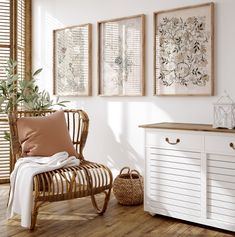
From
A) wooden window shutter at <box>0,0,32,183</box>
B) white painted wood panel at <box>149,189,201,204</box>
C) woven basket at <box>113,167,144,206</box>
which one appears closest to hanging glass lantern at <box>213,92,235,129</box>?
white painted wood panel at <box>149,189,201,204</box>

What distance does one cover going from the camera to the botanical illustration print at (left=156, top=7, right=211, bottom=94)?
356cm

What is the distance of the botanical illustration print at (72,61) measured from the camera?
4477mm

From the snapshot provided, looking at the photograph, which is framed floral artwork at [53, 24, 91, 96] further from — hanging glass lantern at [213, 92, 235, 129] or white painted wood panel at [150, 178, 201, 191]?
hanging glass lantern at [213, 92, 235, 129]

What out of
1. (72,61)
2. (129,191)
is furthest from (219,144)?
(72,61)

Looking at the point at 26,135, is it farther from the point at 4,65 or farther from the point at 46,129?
the point at 4,65

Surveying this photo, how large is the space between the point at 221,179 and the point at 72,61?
2423 millimetres

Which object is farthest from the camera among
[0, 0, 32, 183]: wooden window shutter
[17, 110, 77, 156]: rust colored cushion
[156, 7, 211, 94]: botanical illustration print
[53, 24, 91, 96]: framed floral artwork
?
[0, 0, 32, 183]: wooden window shutter

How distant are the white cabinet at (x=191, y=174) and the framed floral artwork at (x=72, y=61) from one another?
1.42 meters

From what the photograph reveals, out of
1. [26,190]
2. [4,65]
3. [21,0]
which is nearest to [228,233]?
[26,190]

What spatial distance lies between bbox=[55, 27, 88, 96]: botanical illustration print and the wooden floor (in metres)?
1.55

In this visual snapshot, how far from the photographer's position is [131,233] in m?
2.93

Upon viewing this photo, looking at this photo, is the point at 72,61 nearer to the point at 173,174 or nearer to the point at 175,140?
the point at 175,140

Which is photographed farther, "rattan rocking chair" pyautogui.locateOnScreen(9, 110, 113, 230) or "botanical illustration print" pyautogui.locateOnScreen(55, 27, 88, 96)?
"botanical illustration print" pyautogui.locateOnScreen(55, 27, 88, 96)

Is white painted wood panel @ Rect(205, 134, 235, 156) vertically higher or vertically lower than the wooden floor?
higher
